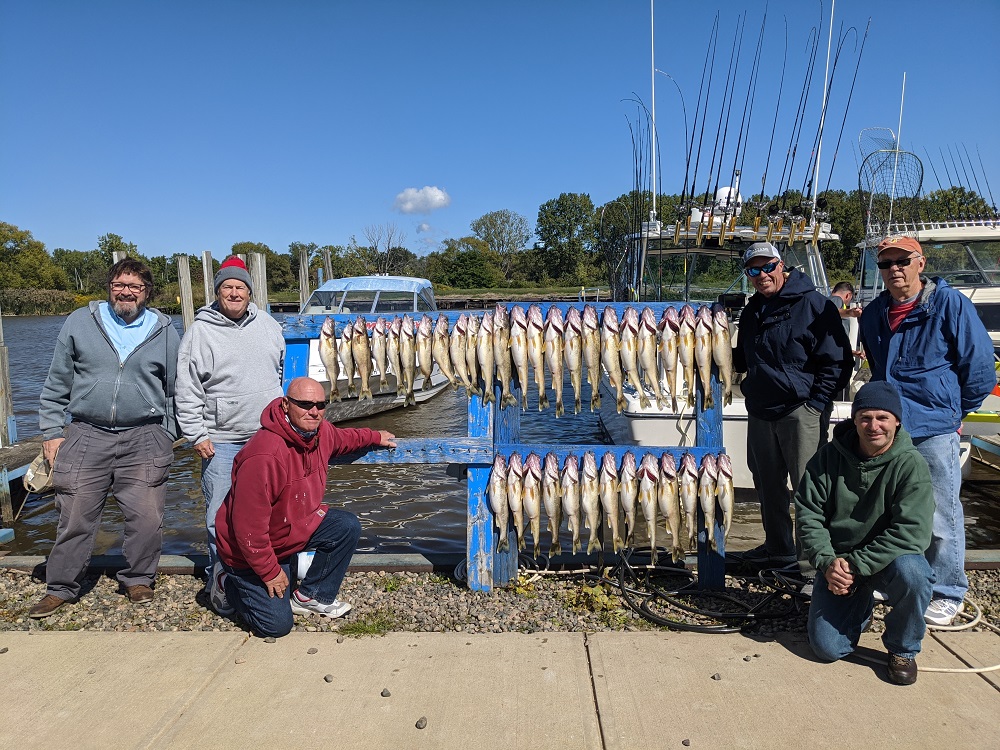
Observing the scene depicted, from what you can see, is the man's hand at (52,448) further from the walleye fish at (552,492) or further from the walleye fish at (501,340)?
the walleye fish at (552,492)

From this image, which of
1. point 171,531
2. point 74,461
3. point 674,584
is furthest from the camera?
point 171,531

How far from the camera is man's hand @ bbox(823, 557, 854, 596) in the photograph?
329 cm

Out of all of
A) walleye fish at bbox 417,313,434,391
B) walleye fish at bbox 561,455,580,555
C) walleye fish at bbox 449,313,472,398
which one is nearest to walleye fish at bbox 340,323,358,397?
walleye fish at bbox 417,313,434,391

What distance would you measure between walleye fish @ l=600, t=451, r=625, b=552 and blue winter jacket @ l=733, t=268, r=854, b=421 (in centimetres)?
102

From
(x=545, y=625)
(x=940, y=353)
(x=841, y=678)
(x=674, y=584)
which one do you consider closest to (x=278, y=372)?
(x=545, y=625)

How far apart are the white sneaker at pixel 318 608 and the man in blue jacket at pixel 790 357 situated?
2.71m

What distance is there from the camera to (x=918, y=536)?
331cm

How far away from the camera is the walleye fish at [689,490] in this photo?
13.7 feet

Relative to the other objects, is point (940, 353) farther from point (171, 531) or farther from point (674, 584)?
point (171, 531)

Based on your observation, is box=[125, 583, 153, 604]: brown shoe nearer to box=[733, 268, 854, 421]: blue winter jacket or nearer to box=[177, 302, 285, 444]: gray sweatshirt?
box=[177, 302, 285, 444]: gray sweatshirt

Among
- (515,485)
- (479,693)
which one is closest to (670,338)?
(515,485)

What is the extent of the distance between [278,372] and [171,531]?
4293 mm

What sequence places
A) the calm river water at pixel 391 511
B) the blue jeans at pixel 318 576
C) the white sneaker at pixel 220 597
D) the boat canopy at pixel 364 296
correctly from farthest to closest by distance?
the boat canopy at pixel 364 296 < the calm river water at pixel 391 511 < the white sneaker at pixel 220 597 < the blue jeans at pixel 318 576

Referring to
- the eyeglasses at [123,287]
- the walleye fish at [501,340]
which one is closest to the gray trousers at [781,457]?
the walleye fish at [501,340]
